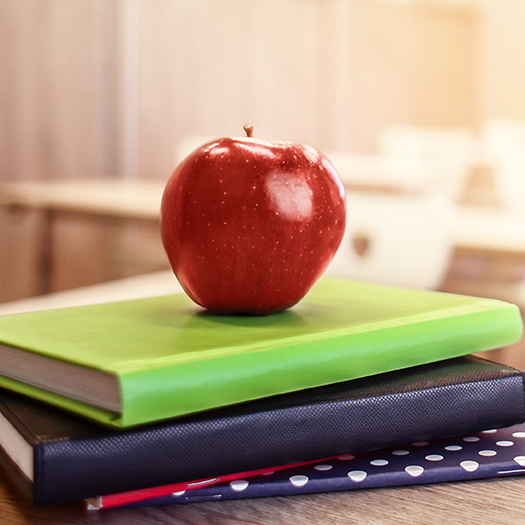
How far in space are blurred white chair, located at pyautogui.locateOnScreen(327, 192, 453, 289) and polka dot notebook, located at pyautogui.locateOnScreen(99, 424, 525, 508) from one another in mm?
1052

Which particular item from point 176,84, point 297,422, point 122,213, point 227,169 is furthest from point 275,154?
point 176,84

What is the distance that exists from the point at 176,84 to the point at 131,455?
3.37 metres

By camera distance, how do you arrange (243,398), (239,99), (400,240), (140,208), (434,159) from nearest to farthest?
(243,398)
(400,240)
(140,208)
(434,159)
(239,99)

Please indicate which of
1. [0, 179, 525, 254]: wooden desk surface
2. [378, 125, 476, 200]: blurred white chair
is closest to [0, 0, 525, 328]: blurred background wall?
[378, 125, 476, 200]: blurred white chair

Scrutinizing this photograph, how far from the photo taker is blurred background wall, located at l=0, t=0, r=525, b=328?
2.88 metres

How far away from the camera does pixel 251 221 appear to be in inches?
14.8

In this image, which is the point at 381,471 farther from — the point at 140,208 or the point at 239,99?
the point at 239,99

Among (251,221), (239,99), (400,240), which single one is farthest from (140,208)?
(239,99)

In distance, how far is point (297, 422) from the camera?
324mm

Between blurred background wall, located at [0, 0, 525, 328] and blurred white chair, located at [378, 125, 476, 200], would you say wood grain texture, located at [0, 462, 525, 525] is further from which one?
blurred white chair, located at [378, 125, 476, 200]

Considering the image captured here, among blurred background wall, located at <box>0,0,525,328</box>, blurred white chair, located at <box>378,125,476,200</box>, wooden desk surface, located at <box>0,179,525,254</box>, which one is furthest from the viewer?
blurred white chair, located at <box>378,125,476,200</box>

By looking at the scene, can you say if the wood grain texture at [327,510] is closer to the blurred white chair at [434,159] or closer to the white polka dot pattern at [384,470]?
the white polka dot pattern at [384,470]

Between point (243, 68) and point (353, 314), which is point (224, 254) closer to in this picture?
point (353, 314)

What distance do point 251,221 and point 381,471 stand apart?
0.14 m
